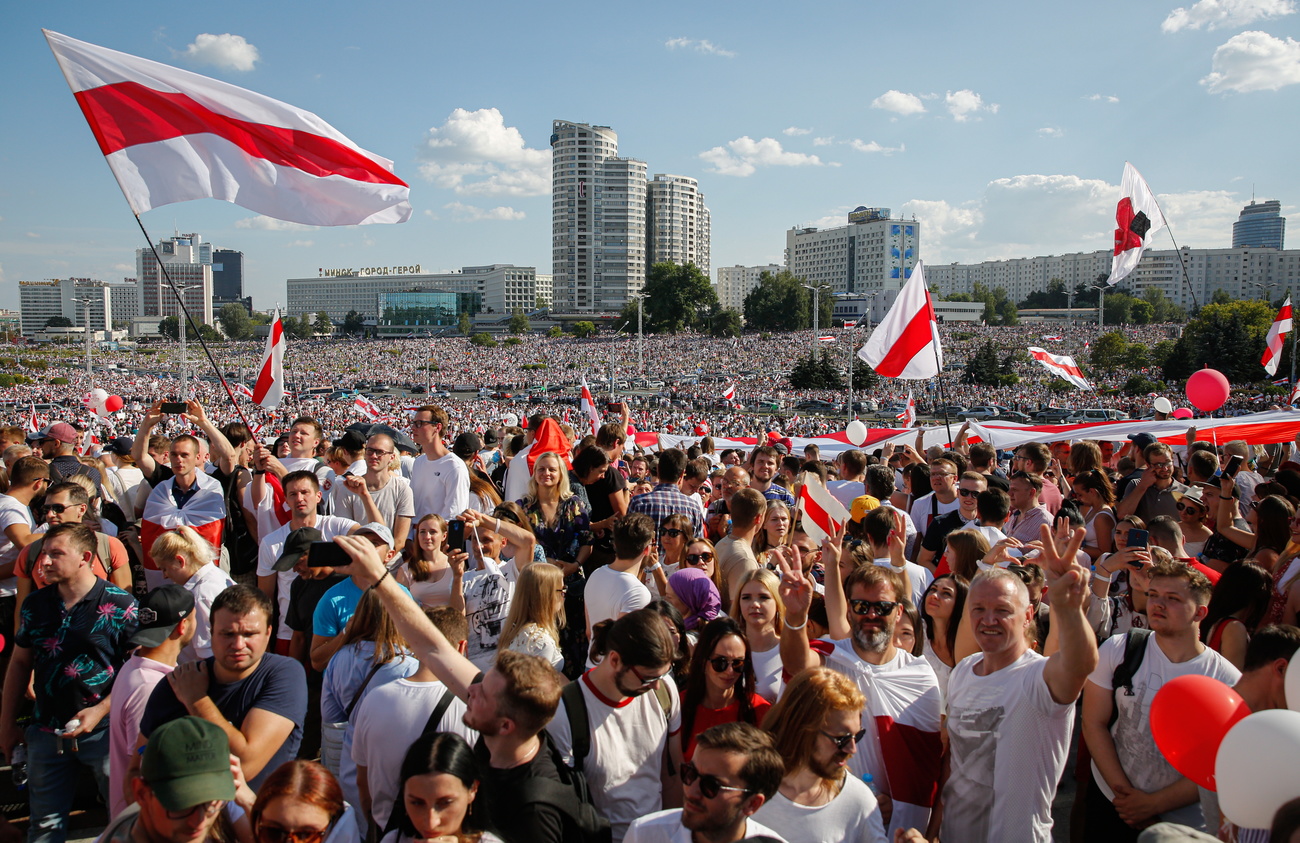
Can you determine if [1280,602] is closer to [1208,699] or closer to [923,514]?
[1208,699]

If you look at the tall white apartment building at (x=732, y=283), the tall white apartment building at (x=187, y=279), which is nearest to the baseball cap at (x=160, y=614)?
Answer: the tall white apartment building at (x=187, y=279)

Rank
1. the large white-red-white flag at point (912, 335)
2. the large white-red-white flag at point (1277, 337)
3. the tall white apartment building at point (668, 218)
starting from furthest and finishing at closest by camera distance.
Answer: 1. the tall white apartment building at point (668, 218)
2. the large white-red-white flag at point (1277, 337)
3. the large white-red-white flag at point (912, 335)

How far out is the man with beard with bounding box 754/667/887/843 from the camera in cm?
231

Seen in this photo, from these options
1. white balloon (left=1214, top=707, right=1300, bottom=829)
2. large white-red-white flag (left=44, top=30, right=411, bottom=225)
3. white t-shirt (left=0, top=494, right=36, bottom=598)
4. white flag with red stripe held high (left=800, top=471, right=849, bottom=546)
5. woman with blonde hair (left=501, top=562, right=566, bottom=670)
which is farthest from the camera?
large white-red-white flag (left=44, top=30, right=411, bottom=225)

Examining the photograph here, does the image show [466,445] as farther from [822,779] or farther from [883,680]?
[822,779]

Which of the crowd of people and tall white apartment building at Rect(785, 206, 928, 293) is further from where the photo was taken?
tall white apartment building at Rect(785, 206, 928, 293)

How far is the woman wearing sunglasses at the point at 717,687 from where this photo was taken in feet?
9.31

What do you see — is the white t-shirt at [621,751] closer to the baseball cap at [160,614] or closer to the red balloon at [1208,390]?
the baseball cap at [160,614]

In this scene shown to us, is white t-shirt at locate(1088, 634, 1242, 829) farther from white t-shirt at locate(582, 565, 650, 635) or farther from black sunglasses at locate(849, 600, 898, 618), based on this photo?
white t-shirt at locate(582, 565, 650, 635)

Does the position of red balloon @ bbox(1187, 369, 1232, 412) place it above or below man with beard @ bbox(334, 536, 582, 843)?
above

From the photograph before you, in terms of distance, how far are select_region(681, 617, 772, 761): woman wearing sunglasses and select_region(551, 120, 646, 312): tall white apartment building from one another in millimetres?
141629

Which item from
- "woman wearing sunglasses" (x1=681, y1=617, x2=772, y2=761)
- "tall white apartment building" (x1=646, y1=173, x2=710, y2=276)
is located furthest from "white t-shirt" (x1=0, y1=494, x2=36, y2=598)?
"tall white apartment building" (x1=646, y1=173, x2=710, y2=276)

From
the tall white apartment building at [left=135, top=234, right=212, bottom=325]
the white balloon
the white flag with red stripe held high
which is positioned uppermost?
the tall white apartment building at [left=135, top=234, right=212, bottom=325]

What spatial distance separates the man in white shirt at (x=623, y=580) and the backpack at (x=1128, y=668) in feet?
5.84
